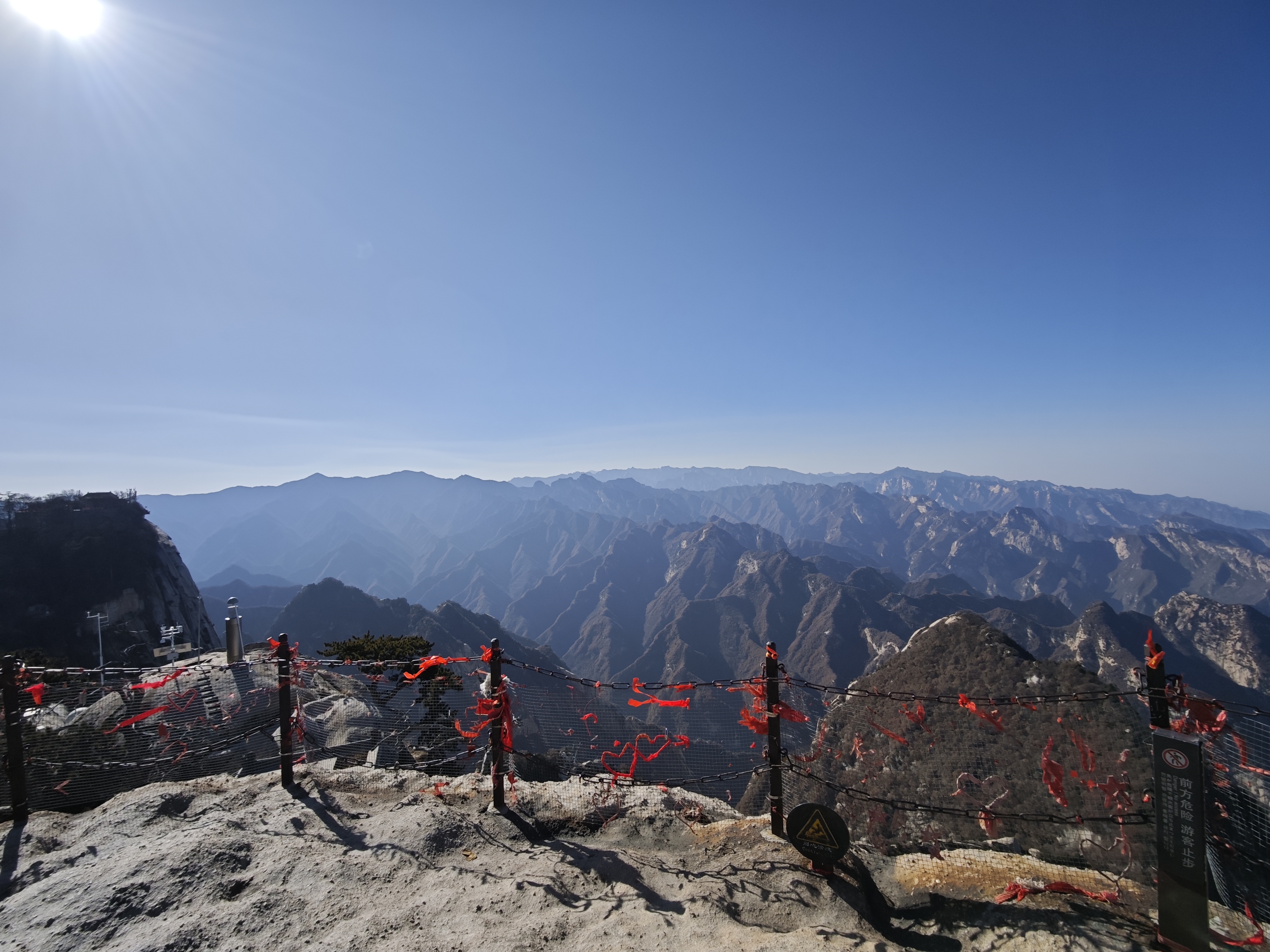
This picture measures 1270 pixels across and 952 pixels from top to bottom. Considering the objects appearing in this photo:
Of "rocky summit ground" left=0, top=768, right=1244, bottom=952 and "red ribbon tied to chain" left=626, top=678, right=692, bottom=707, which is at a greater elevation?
"red ribbon tied to chain" left=626, top=678, right=692, bottom=707

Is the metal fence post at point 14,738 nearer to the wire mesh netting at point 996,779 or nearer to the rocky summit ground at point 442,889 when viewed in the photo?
the rocky summit ground at point 442,889

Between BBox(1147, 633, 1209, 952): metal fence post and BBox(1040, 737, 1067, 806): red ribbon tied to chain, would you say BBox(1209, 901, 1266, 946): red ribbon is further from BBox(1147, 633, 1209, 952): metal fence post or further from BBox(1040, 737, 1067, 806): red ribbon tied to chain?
BBox(1040, 737, 1067, 806): red ribbon tied to chain

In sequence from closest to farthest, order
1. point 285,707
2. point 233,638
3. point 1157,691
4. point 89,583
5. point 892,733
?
point 1157,691 → point 285,707 → point 233,638 → point 892,733 → point 89,583

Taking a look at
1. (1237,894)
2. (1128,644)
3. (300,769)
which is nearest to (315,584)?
(300,769)

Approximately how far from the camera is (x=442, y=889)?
5.51m

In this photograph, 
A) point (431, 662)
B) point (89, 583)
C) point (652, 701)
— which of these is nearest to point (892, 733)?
point (652, 701)

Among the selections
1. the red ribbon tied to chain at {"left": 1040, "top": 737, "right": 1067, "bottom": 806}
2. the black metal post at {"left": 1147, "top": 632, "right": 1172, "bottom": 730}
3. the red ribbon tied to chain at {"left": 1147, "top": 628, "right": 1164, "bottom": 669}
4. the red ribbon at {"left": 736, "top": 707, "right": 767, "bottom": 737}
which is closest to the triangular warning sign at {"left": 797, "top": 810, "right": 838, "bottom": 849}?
the red ribbon at {"left": 736, "top": 707, "right": 767, "bottom": 737}

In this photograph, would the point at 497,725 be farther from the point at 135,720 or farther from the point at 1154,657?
the point at 135,720

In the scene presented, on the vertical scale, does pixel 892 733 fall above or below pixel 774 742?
below

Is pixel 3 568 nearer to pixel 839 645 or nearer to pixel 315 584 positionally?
pixel 315 584

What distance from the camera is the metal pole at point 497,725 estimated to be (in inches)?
280

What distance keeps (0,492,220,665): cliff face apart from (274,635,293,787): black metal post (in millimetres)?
56625

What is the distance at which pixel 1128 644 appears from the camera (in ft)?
390

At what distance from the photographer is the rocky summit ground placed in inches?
188
